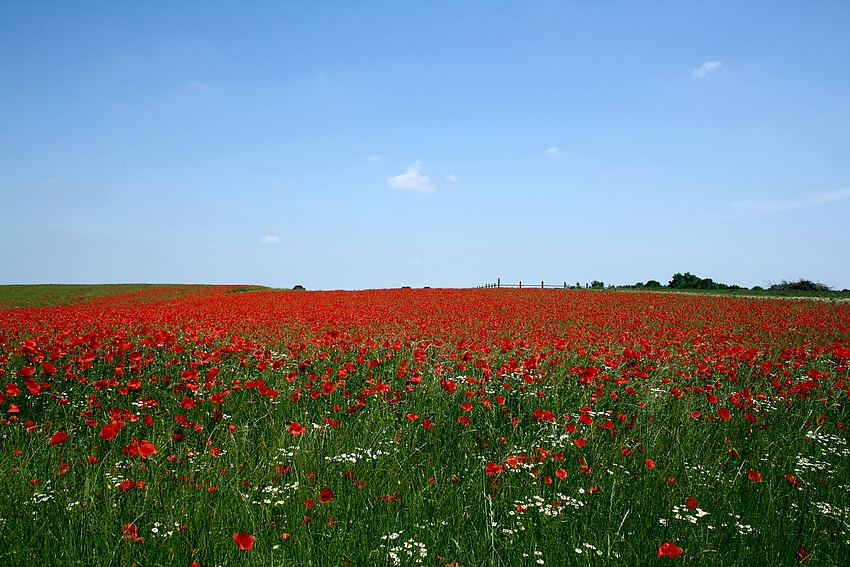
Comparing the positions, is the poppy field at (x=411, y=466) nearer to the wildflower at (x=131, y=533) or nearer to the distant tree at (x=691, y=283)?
the wildflower at (x=131, y=533)

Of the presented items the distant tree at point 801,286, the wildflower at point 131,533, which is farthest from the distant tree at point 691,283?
the wildflower at point 131,533

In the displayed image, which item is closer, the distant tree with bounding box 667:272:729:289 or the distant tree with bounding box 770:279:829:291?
the distant tree with bounding box 770:279:829:291

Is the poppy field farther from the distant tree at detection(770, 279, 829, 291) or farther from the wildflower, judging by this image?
the distant tree at detection(770, 279, 829, 291)

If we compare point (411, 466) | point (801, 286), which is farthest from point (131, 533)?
point (801, 286)

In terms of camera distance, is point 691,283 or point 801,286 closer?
point 801,286

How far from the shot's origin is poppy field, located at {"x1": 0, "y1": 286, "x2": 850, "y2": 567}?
2.88 m

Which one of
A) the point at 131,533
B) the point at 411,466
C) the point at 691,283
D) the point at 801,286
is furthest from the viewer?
the point at 691,283

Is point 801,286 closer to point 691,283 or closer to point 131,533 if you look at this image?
point 691,283

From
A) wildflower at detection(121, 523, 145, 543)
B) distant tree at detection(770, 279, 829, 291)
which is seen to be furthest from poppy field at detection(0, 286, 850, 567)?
distant tree at detection(770, 279, 829, 291)

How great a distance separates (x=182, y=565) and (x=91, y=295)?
42.8 m

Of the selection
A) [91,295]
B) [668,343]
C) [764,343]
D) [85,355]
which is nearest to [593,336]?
[668,343]

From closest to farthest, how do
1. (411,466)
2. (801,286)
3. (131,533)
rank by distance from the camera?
(131,533)
(411,466)
(801,286)

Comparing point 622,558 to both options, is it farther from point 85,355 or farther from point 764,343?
point 764,343

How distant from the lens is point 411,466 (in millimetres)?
3988
